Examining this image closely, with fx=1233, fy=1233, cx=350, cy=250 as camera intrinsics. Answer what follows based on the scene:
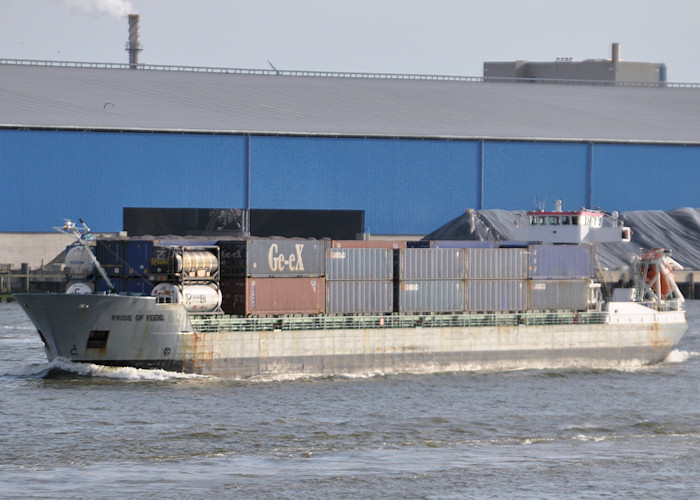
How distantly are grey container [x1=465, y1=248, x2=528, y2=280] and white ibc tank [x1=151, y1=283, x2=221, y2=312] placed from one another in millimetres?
12303

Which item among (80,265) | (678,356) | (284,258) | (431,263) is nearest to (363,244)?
(431,263)

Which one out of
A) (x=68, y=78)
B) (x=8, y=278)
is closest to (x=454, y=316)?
(x=8, y=278)

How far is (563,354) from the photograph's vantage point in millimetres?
57188

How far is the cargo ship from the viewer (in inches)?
1861

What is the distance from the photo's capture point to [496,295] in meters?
55.8

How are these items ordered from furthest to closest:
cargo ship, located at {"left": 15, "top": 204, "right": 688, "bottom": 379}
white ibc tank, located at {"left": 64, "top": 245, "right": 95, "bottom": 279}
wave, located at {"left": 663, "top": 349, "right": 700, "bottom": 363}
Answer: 1. wave, located at {"left": 663, "top": 349, "right": 700, "bottom": 363}
2. white ibc tank, located at {"left": 64, "top": 245, "right": 95, "bottom": 279}
3. cargo ship, located at {"left": 15, "top": 204, "right": 688, "bottom": 379}

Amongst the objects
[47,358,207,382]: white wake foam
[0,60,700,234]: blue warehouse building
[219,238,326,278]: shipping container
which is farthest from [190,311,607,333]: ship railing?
[0,60,700,234]: blue warehouse building

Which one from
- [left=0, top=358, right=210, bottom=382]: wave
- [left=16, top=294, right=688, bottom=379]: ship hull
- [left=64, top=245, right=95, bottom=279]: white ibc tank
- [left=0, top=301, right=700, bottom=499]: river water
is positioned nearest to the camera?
[left=0, top=301, right=700, bottom=499]: river water

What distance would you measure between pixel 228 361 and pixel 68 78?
6855cm

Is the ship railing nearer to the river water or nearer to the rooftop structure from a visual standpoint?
the river water

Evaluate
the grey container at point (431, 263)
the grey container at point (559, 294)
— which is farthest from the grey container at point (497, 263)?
the grey container at point (559, 294)

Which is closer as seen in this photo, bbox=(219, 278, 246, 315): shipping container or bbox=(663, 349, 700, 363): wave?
bbox=(219, 278, 246, 315): shipping container

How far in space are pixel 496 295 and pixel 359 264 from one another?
714cm

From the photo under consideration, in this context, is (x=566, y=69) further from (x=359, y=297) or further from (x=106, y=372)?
(x=106, y=372)
